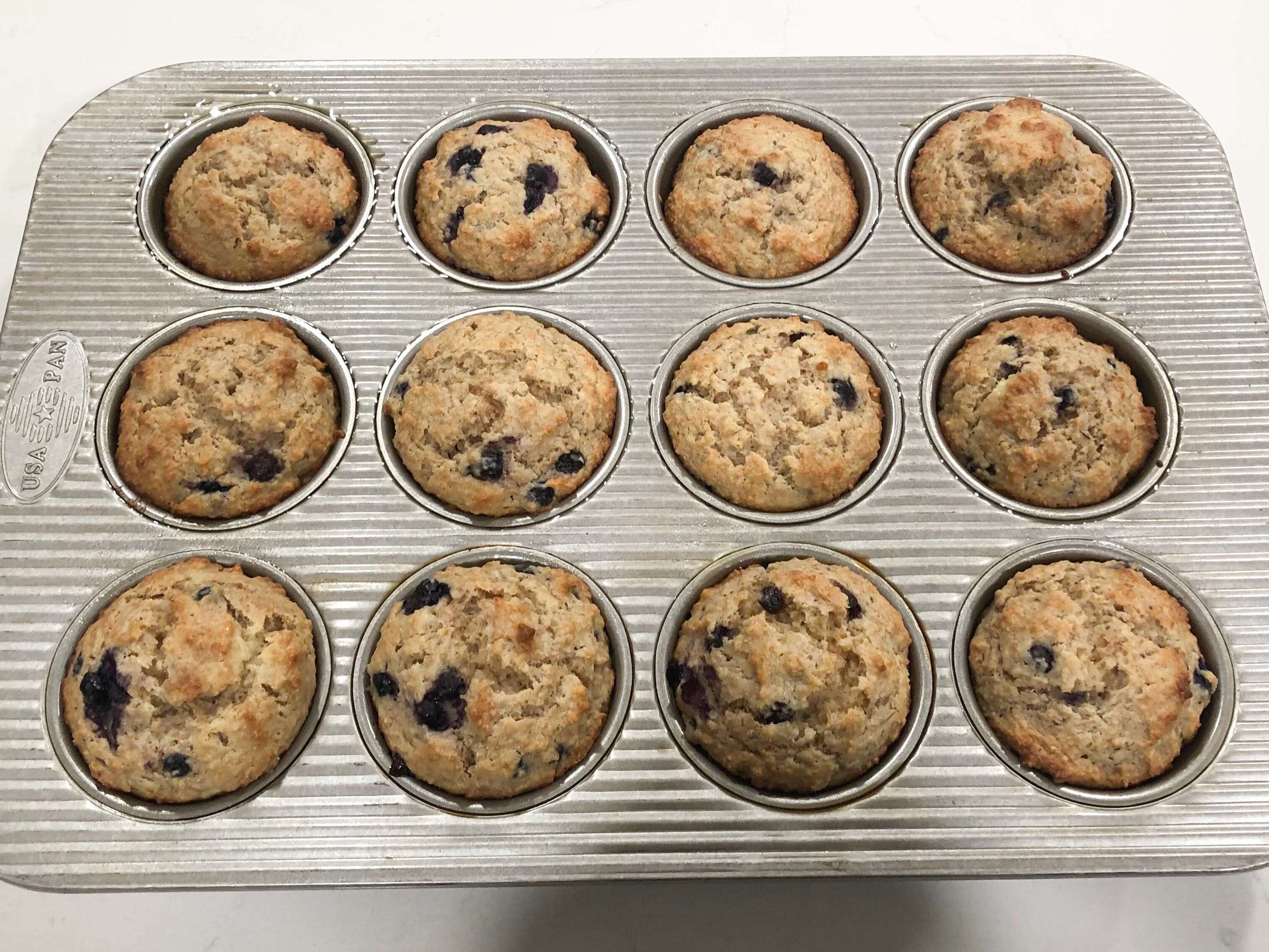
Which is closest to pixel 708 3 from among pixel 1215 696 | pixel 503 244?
pixel 503 244

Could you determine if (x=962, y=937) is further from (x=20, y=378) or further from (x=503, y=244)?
(x=20, y=378)

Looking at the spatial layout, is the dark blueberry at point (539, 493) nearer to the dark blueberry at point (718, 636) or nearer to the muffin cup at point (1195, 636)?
the dark blueberry at point (718, 636)

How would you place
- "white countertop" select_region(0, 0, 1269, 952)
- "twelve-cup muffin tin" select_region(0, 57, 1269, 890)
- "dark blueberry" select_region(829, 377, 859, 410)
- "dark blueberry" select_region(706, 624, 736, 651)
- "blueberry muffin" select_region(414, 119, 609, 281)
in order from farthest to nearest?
"blueberry muffin" select_region(414, 119, 609, 281) < "dark blueberry" select_region(829, 377, 859, 410) < "white countertop" select_region(0, 0, 1269, 952) < "dark blueberry" select_region(706, 624, 736, 651) < "twelve-cup muffin tin" select_region(0, 57, 1269, 890)

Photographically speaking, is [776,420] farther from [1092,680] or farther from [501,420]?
[1092,680]

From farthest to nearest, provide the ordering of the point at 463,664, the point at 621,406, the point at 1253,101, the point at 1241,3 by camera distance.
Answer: the point at 1241,3 < the point at 1253,101 < the point at 621,406 < the point at 463,664

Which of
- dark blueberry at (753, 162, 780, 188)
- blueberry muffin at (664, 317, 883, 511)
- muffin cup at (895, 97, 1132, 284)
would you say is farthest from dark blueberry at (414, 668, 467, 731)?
muffin cup at (895, 97, 1132, 284)

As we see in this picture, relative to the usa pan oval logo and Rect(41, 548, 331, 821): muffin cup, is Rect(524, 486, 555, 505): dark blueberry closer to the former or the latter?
Rect(41, 548, 331, 821): muffin cup

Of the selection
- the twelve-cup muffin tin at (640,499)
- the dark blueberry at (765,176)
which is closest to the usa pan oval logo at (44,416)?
the twelve-cup muffin tin at (640,499)
